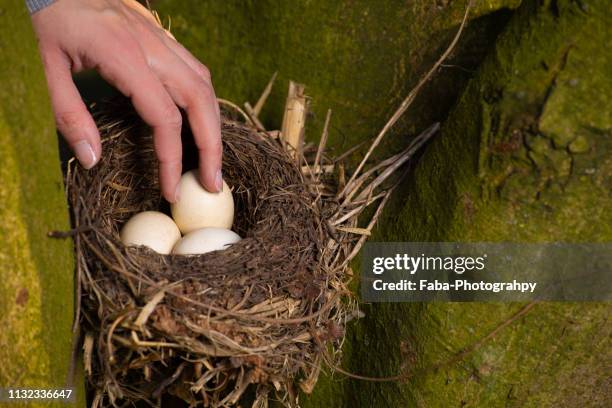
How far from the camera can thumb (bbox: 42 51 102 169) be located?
157 centimetres

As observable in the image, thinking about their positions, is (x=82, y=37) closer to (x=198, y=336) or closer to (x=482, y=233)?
(x=198, y=336)

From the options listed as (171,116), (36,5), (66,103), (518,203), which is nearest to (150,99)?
(171,116)

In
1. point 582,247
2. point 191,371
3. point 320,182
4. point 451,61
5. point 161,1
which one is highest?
point 161,1

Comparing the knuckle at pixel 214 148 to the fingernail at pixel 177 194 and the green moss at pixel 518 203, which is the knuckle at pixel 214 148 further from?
the green moss at pixel 518 203

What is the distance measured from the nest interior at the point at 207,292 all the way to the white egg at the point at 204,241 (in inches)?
2.6

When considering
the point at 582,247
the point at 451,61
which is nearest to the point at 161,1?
the point at 451,61

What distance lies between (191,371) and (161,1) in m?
1.23

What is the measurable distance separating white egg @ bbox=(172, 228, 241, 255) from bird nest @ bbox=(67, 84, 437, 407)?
0.21 ft

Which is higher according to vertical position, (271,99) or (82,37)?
(271,99)

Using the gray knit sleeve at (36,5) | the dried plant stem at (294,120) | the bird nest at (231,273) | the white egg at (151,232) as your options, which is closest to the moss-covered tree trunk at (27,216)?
the bird nest at (231,273)

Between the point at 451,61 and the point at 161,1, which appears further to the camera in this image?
the point at 161,1

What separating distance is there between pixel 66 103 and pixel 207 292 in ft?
1.61

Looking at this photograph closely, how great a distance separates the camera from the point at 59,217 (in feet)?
4.76

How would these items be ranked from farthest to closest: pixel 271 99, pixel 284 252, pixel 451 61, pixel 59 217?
pixel 271 99 < pixel 451 61 < pixel 284 252 < pixel 59 217
